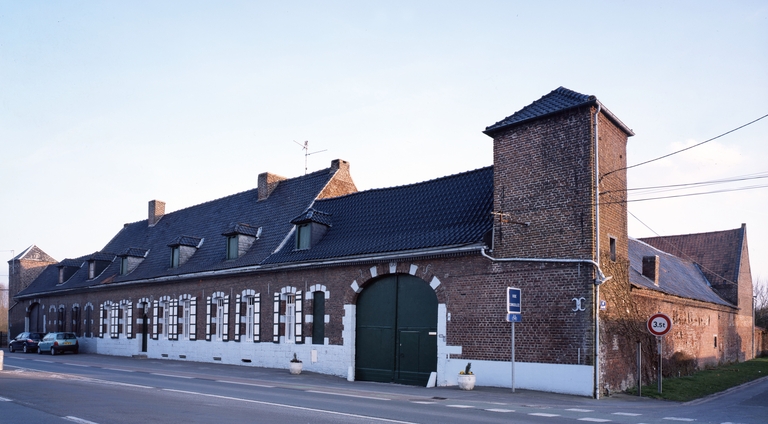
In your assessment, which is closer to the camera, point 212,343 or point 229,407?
point 229,407

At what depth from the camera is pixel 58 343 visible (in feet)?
135

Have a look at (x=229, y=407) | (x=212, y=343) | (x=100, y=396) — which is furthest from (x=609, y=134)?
(x=212, y=343)

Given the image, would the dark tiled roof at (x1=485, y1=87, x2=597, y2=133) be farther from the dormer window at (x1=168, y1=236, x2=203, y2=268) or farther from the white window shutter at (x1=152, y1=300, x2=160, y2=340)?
the white window shutter at (x1=152, y1=300, x2=160, y2=340)

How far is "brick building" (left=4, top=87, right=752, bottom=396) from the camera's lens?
61.9 ft

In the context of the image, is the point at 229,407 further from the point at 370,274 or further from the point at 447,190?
the point at 447,190

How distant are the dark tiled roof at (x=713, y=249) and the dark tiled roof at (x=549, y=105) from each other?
26.5 meters

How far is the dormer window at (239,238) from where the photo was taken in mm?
31484

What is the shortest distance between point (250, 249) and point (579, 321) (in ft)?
57.7

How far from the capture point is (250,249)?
103ft

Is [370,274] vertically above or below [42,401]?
above

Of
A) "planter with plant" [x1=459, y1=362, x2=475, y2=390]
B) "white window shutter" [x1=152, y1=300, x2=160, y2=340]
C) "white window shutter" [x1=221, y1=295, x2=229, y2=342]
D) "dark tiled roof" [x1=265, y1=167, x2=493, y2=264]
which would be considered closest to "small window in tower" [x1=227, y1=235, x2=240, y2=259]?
"white window shutter" [x1=221, y1=295, x2=229, y2=342]

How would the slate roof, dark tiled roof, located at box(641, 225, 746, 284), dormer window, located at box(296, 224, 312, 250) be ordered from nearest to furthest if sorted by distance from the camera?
the slate roof
dormer window, located at box(296, 224, 312, 250)
dark tiled roof, located at box(641, 225, 746, 284)

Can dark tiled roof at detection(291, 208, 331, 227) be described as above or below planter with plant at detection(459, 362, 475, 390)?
above

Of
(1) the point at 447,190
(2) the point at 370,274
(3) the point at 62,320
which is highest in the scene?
(1) the point at 447,190
